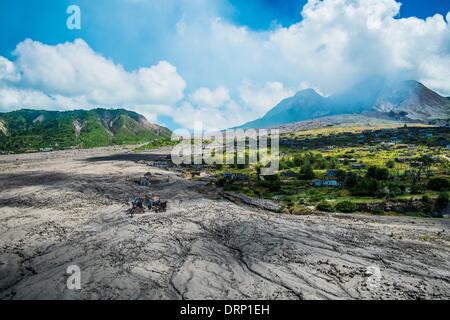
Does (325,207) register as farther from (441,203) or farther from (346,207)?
(441,203)

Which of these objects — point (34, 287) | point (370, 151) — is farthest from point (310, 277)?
point (370, 151)

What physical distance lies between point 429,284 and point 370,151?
116 m

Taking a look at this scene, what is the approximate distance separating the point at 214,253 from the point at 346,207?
29.3m

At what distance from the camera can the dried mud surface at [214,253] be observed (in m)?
24.7

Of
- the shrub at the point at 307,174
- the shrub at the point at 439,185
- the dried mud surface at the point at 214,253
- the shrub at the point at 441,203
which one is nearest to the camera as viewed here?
the dried mud surface at the point at 214,253

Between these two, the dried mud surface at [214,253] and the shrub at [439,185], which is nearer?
the dried mud surface at [214,253]

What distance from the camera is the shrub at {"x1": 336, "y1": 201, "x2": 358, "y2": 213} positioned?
52844mm

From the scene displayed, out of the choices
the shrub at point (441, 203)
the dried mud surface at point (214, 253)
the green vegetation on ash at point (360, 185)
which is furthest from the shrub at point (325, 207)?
the shrub at point (441, 203)

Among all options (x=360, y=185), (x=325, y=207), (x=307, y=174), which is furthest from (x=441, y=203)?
(x=307, y=174)

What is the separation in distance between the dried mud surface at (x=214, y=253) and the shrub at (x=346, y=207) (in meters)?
4.32

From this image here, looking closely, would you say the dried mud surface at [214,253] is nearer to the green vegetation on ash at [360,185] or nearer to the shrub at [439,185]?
the green vegetation on ash at [360,185]

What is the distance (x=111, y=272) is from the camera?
88.2ft

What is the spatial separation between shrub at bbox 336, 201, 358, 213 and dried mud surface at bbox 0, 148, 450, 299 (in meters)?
4.32
